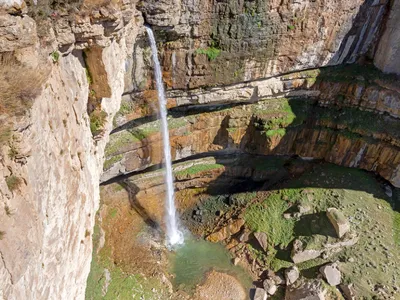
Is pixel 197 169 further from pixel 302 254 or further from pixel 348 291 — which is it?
pixel 348 291

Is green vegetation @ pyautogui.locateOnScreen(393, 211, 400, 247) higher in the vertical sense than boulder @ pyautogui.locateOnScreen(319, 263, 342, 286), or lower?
higher

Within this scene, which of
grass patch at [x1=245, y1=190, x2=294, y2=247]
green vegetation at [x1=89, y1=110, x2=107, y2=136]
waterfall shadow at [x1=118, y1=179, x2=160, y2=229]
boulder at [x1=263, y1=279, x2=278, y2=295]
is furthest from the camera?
waterfall shadow at [x1=118, y1=179, x2=160, y2=229]

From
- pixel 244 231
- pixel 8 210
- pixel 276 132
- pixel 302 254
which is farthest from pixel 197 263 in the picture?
pixel 8 210

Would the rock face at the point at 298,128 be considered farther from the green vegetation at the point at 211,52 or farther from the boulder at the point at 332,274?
the boulder at the point at 332,274

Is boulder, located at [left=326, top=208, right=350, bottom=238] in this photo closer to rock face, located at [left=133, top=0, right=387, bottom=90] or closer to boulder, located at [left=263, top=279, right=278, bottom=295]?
boulder, located at [left=263, top=279, right=278, bottom=295]

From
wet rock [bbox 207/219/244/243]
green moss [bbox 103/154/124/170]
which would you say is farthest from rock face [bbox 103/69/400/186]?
wet rock [bbox 207/219/244/243]
